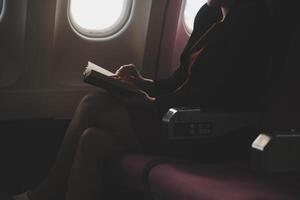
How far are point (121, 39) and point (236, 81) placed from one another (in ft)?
4.96

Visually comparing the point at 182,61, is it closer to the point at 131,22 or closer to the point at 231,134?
the point at 231,134

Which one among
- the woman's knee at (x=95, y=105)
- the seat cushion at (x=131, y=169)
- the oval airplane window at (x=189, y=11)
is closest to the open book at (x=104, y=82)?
the woman's knee at (x=95, y=105)

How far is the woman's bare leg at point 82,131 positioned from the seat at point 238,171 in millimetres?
173

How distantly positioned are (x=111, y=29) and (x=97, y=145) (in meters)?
1.38

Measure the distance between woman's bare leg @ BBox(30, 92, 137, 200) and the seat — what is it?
17 centimetres

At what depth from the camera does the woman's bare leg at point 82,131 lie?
8.34 ft

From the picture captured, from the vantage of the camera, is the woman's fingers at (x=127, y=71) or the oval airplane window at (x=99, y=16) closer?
the woman's fingers at (x=127, y=71)

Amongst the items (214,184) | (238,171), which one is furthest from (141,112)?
(214,184)

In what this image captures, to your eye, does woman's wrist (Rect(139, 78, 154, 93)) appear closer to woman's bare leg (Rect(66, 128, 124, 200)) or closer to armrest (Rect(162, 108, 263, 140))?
woman's bare leg (Rect(66, 128, 124, 200))

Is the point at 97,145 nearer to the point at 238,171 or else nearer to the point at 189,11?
the point at 238,171

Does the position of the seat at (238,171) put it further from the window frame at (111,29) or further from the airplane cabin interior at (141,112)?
the window frame at (111,29)

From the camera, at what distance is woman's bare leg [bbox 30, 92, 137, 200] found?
2543 mm

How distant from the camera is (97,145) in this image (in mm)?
2424

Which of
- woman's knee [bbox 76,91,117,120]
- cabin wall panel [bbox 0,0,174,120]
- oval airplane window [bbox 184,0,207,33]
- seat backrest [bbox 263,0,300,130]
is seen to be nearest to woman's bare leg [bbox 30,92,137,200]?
woman's knee [bbox 76,91,117,120]
